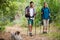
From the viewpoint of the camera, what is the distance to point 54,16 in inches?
706

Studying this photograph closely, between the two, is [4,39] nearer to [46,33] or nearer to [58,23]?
[46,33]

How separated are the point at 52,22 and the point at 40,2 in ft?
8.87

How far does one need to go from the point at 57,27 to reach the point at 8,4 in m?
3.41

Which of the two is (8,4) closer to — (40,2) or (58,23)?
(58,23)

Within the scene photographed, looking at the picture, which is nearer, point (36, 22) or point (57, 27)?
point (57, 27)

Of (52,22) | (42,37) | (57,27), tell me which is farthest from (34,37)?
(52,22)

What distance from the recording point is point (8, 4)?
15453mm

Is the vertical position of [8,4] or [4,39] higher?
[8,4]

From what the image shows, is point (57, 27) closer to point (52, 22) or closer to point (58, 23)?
point (58, 23)

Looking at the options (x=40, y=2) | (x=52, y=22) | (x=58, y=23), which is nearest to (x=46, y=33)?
(x=58, y=23)

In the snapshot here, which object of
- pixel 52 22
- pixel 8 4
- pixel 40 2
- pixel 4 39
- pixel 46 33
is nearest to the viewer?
pixel 4 39

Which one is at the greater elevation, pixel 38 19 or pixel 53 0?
pixel 53 0

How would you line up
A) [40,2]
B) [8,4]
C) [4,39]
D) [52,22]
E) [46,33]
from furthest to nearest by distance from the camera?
[40,2] < [52,22] < [8,4] < [46,33] < [4,39]

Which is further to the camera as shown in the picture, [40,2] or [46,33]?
[40,2]
